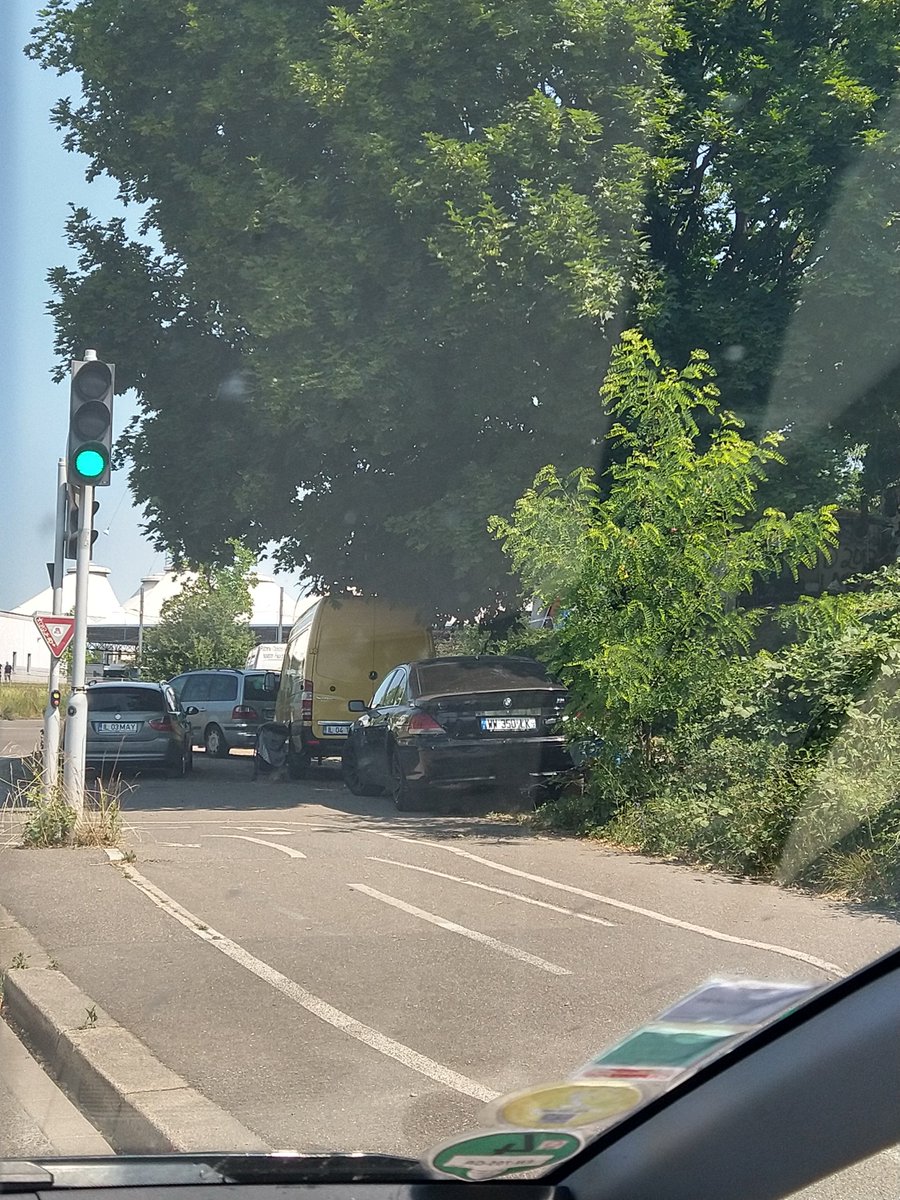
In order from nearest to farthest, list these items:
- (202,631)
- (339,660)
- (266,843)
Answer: (266,843) < (339,660) < (202,631)

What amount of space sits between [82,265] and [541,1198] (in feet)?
62.5

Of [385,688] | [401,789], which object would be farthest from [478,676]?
[385,688]

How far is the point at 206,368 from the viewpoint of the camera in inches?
735

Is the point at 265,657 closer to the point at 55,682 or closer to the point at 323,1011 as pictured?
the point at 55,682

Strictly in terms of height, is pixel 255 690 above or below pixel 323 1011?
above

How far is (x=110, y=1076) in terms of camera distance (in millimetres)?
4719

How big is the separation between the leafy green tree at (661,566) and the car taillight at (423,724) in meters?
1.74

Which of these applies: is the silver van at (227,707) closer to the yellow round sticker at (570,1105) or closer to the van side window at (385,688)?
the van side window at (385,688)

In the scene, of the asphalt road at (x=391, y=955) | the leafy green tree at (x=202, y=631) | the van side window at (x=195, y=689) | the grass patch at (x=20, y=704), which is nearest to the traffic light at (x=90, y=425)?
the asphalt road at (x=391, y=955)

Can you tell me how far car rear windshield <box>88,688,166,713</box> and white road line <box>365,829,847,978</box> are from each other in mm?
9291

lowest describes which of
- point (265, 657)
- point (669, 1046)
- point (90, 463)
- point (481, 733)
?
point (669, 1046)

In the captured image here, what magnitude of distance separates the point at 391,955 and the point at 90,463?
561 centimetres

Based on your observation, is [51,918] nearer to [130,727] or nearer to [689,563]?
[689,563]

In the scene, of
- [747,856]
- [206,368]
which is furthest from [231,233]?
[747,856]
